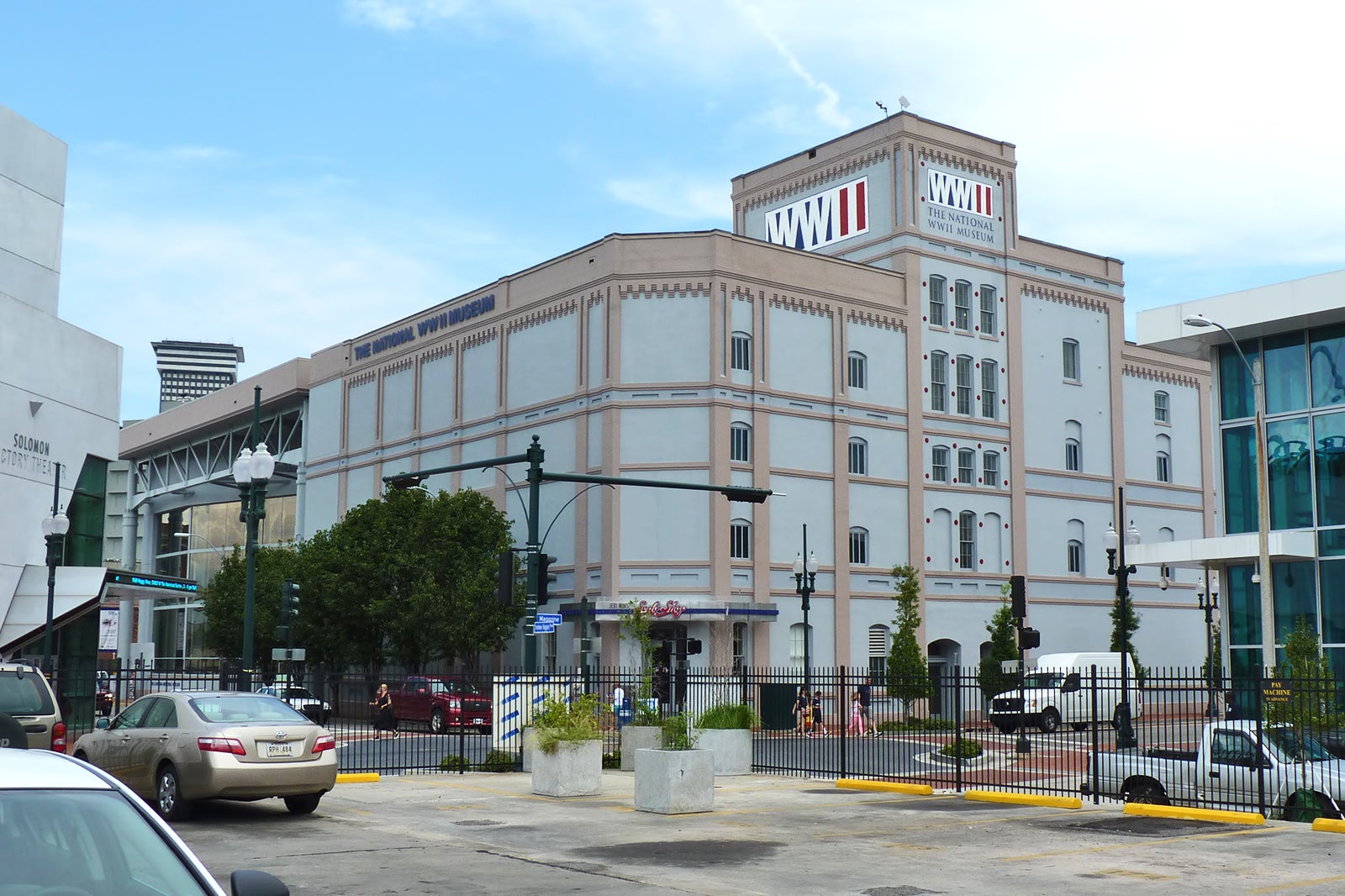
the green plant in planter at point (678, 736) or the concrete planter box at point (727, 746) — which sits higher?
the green plant in planter at point (678, 736)

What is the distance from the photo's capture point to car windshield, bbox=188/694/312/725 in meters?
17.0

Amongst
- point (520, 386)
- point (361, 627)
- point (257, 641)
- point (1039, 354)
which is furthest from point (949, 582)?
point (257, 641)

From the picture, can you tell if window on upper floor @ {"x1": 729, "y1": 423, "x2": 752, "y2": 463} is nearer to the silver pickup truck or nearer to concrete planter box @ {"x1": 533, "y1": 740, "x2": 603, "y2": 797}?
concrete planter box @ {"x1": 533, "y1": 740, "x2": 603, "y2": 797}

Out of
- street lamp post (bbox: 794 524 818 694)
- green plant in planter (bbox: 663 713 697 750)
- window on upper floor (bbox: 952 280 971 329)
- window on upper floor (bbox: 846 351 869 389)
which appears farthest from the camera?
window on upper floor (bbox: 952 280 971 329)

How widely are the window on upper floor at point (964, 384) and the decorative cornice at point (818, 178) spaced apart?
8.58 metres

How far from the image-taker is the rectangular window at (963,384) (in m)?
55.3

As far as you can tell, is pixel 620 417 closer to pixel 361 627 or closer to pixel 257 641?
pixel 361 627

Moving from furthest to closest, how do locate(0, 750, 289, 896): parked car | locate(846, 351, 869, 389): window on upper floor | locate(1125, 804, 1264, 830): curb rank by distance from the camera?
locate(846, 351, 869, 389): window on upper floor < locate(1125, 804, 1264, 830): curb < locate(0, 750, 289, 896): parked car

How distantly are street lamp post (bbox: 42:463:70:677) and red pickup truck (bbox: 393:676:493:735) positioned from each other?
29.1 feet

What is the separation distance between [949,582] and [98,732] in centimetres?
4002

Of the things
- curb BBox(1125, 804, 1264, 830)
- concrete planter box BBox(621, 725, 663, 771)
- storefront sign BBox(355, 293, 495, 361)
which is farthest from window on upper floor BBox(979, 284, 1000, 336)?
curb BBox(1125, 804, 1264, 830)

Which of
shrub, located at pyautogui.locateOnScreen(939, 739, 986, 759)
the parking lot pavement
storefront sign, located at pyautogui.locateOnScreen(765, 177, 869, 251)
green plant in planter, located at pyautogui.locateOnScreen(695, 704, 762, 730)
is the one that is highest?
storefront sign, located at pyautogui.locateOnScreen(765, 177, 869, 251)

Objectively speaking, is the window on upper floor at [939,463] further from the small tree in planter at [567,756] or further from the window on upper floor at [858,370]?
the small tree in planter at [567,756]

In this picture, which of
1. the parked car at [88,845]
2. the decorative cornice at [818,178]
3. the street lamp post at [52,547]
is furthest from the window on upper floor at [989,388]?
the parked car at [88,845]
